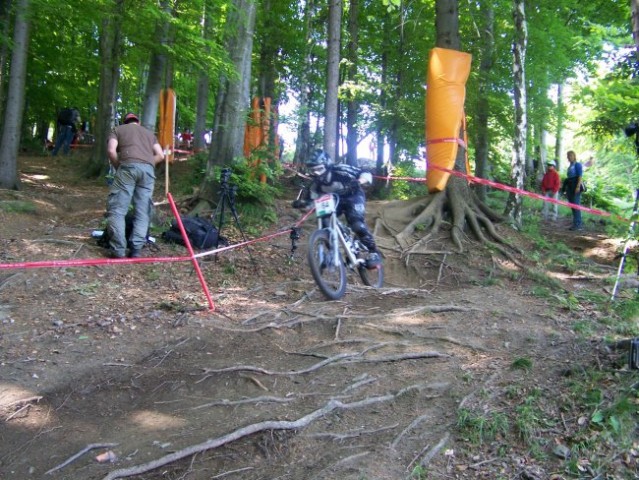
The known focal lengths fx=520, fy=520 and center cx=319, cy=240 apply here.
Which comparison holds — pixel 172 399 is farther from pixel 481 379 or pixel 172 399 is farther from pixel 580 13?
pixel 580 13

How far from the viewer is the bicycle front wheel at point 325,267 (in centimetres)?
587

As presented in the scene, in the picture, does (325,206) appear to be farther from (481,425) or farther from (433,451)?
(433,451)

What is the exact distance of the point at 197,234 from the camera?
25.3 ft

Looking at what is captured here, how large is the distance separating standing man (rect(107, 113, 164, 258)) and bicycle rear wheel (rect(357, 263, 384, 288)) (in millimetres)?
2982

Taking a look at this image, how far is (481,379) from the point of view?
4000 millimetres

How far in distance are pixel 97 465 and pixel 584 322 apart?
15.3ft

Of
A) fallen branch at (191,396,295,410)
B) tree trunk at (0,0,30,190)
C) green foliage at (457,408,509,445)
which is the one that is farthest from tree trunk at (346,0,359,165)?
green foliage at (457,408,509,445)

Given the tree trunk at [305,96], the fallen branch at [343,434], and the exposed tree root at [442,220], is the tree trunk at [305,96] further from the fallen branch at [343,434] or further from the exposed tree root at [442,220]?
the fallen branch at [343,434]

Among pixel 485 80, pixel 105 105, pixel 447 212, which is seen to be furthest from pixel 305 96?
pixel 447 212

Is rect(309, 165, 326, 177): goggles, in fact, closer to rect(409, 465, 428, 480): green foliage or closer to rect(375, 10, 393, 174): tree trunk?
rect(409, 465, 428, 480): green foliage

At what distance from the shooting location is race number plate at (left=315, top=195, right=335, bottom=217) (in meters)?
6.15

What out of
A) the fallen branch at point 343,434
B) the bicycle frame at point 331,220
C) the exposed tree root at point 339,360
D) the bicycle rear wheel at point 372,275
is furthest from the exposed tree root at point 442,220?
the fallen branch at point 343,434

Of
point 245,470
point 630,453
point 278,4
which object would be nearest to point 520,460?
point 630,453

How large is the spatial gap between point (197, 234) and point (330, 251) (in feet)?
8.12
